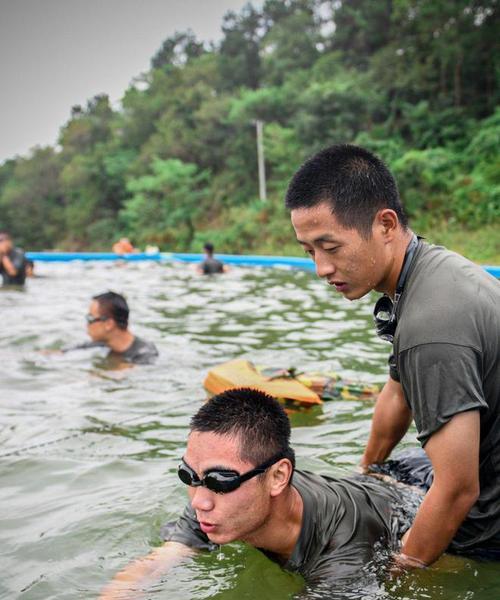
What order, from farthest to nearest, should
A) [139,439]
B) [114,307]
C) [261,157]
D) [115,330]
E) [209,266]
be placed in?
1. [261,157]
2. [209,266]
3. [115,330]
4. [114,307]
5. [139,439]

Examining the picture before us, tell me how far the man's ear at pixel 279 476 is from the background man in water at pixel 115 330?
4.76m

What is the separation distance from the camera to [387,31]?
103 feet

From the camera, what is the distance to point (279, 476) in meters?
2.41

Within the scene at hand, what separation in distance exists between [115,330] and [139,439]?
2.32 m

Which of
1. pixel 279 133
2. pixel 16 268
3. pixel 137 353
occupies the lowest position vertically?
pixel 137 353

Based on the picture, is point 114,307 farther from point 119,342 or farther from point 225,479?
point 225,479

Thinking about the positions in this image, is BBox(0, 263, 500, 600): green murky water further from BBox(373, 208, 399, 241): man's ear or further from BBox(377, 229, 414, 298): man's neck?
BBox(373, 208, 399, 241): man's ear

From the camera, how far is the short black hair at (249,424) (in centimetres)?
236

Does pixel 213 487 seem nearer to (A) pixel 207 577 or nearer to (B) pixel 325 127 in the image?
(A) pixel 207 577

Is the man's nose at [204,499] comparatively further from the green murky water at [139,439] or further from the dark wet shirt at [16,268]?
the dark wet shirt at [16,268]

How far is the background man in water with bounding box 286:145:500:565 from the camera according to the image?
2131mm

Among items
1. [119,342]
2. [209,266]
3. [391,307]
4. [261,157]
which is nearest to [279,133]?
[261,157]

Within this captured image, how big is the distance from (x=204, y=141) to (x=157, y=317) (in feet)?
87.8

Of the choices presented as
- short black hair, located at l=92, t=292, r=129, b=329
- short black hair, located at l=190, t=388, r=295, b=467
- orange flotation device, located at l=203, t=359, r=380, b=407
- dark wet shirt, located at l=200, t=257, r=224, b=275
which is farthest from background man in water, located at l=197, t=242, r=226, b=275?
short black hair, located at l=190, t=388, r=295, b=467
